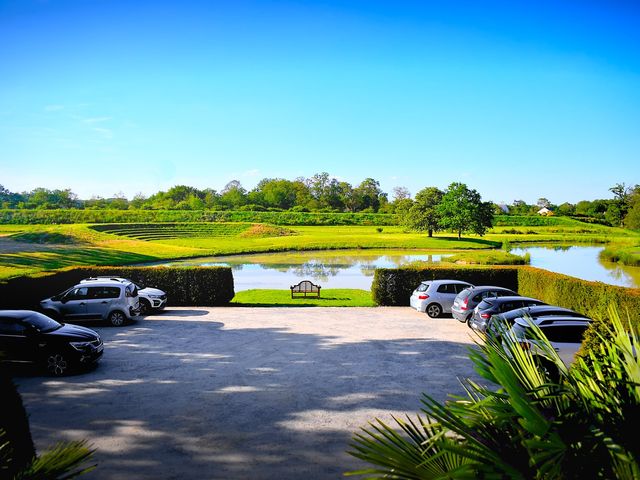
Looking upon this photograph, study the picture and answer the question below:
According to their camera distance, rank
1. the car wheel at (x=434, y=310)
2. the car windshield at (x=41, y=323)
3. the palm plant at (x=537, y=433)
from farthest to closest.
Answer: the car wheel at (x=434, y=310) → the car windshield at (x=41, y=323) → the palm plant at (x=537, y=433)

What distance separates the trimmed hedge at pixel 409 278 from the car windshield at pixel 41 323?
14431 millimetres

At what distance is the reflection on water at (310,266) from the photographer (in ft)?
110

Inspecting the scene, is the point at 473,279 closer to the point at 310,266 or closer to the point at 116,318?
the point at 116,318

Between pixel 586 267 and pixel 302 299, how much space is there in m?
30.7

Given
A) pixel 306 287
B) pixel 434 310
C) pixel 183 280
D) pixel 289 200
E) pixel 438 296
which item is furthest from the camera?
pixel 289 200

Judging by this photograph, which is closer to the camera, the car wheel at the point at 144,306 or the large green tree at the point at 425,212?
the car wheel at the point at 144,306

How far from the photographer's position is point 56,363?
12.1m

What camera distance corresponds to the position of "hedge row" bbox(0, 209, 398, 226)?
82.4 meters

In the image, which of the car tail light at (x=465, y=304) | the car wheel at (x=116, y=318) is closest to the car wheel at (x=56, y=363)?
the car wheel at (x=116, y=318)

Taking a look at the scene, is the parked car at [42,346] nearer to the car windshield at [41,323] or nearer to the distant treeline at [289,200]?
the car windshield at [41,323]

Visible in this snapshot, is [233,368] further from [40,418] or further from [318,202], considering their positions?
[318,202]

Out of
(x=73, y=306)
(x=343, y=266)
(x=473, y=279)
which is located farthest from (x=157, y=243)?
(x=473, y=279)

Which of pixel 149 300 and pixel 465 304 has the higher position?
pixel 465 304

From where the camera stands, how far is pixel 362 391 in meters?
10.8
